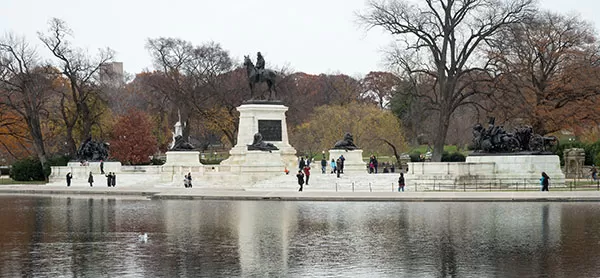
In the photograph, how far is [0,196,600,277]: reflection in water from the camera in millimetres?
16609

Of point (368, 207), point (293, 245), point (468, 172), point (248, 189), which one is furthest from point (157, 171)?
point (293, 245)

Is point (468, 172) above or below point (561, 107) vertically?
below

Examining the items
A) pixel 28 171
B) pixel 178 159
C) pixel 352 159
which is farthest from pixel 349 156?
pixel 28 171

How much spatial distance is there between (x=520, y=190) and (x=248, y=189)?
14601 millimetres

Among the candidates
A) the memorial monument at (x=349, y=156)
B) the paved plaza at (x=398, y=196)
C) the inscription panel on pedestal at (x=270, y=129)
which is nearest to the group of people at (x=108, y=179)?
the paved plaza at (x=398, y=196)

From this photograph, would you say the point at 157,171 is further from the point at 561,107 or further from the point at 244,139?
the point at 561,107

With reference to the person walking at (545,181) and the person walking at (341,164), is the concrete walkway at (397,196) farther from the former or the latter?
the person walking at (341,164)

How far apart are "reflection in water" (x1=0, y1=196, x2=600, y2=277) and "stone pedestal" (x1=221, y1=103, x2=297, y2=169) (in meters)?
22.1

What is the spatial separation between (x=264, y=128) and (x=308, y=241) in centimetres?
3565

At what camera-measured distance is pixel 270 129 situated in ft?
186

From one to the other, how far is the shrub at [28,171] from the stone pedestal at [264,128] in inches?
658

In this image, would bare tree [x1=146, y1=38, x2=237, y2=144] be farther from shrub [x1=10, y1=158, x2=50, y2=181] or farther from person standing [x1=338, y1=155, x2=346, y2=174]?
person standing [x1=338, y1=155, x2=346, y2=174]

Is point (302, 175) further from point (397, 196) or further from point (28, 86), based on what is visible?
point (28, 86)

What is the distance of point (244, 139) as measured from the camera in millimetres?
55844
